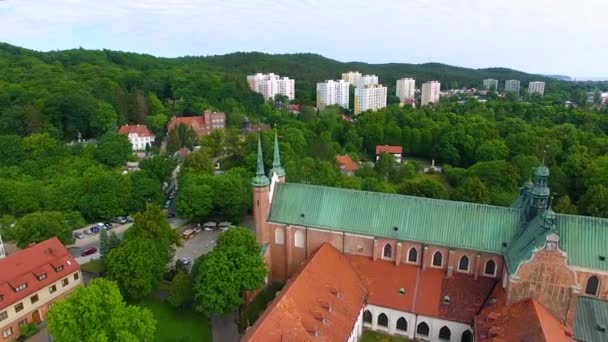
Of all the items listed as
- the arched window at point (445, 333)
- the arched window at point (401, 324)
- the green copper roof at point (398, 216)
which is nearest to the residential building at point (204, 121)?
the green copper roof at point (398, 216)

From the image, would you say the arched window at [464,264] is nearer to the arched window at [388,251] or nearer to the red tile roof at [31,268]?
the arched window at [388,251]

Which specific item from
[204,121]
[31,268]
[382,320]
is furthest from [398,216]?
[204,121]

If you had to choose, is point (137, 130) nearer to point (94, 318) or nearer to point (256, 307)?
point (256, 307)

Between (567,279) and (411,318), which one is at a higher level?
(567,279)

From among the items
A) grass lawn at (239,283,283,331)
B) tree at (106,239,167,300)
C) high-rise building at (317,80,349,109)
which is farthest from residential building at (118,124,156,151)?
high-rise building at (317,80,349,109)

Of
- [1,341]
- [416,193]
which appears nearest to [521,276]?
[416,193]

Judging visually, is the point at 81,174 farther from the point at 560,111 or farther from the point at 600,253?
the point at 560,111

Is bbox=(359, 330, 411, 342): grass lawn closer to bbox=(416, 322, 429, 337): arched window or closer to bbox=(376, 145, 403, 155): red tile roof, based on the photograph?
bbox=(416, 322, 429, 337): arched window
